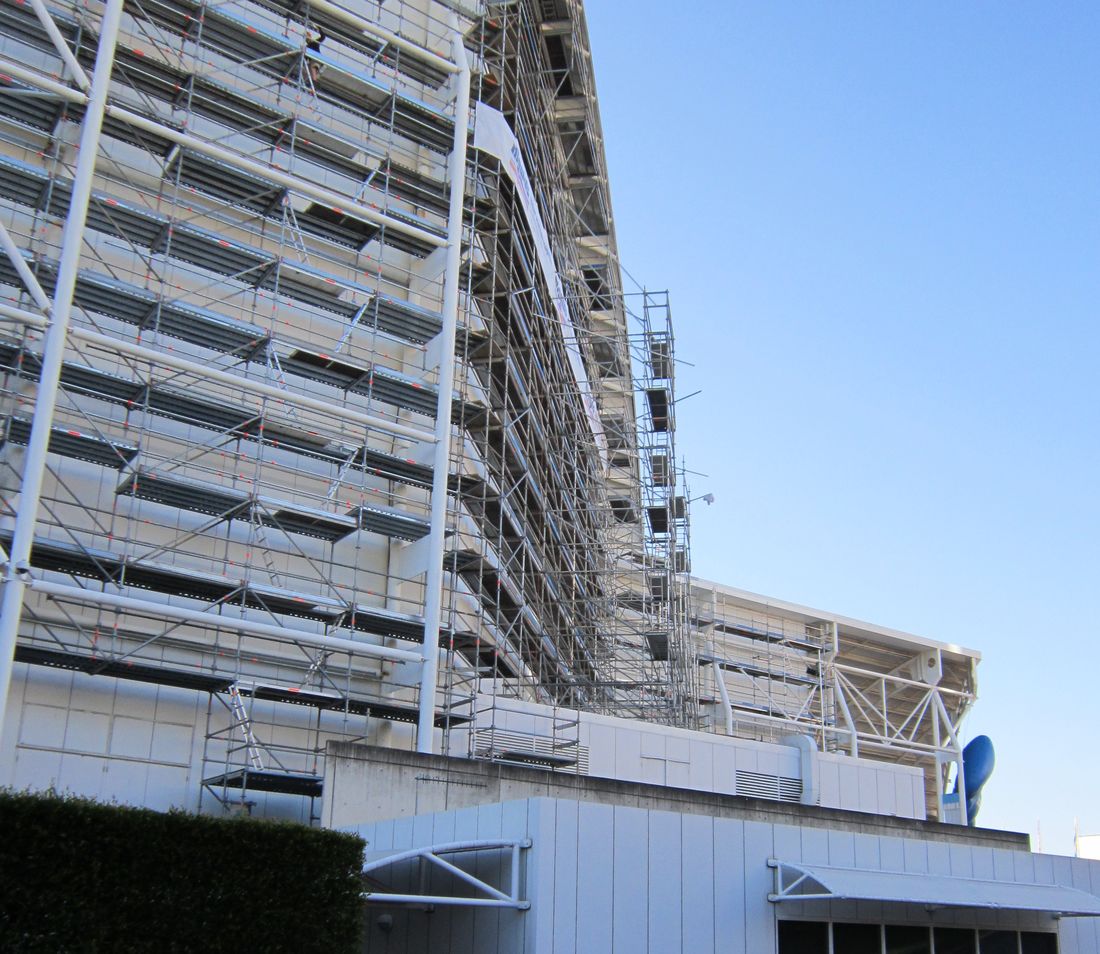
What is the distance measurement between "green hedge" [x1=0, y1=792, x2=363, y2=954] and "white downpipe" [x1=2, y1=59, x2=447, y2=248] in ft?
46.1

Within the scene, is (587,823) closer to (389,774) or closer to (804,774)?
(389,774)

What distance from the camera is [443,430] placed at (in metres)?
24.9

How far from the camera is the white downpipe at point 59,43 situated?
20.8 m

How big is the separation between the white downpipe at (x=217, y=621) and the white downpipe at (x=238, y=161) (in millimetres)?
7944

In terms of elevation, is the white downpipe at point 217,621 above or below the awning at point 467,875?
above

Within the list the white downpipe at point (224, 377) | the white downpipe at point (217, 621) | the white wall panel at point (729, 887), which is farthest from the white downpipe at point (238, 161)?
the white wall panel at point (729, 887)

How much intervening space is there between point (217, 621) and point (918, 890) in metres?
11.5

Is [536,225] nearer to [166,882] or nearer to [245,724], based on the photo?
[245,724]

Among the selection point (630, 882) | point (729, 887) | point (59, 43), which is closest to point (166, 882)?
point (630, 882)

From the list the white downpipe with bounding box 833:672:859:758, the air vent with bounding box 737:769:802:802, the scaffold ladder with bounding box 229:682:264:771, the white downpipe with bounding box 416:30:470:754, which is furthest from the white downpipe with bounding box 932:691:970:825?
the scaffold ladder with bounding box 229:682:264:771

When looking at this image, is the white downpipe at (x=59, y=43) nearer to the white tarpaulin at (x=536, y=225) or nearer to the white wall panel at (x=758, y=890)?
the white tarpaulin at (x=536, y=225)

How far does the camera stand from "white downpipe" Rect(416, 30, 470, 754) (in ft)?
76.7

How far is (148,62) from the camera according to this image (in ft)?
77.6

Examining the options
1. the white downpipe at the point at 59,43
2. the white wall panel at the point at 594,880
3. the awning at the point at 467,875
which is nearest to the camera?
the awning at the point at 467,875
